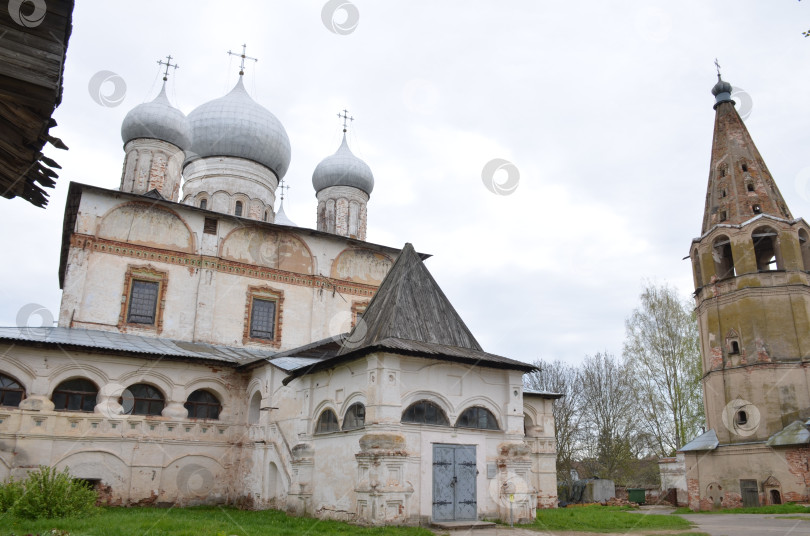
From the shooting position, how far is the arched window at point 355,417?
12.2 m

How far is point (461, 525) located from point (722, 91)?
65.5 ft

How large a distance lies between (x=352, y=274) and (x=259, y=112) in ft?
27.0

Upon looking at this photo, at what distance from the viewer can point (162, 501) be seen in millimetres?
16078

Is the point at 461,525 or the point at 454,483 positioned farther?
the point at 454,483

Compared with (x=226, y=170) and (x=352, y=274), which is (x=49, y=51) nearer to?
(x=352, y=274)

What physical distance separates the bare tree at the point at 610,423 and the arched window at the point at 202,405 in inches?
772

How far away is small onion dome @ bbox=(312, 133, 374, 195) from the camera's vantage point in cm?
2678

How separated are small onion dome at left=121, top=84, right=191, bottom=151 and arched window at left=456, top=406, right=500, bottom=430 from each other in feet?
50.4

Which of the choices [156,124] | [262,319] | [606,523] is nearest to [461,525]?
[606,523]

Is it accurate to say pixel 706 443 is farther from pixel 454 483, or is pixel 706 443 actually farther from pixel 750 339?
pixel 454 483

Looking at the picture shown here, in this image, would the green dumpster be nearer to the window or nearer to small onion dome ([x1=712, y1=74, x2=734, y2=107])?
small onion dome ([x1=712, y1=74, x2=734, y2=107])

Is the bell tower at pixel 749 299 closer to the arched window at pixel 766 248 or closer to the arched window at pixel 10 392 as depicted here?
the arched window at pixel 766 248

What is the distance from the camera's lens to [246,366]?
17.6 m

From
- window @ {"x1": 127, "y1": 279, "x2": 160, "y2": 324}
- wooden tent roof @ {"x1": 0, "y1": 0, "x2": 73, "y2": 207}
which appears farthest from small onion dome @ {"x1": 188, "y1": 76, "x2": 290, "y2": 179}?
wooden tent roof @ {"x1": 0, "y1": 0, "x2": 73, "y2": 207}
